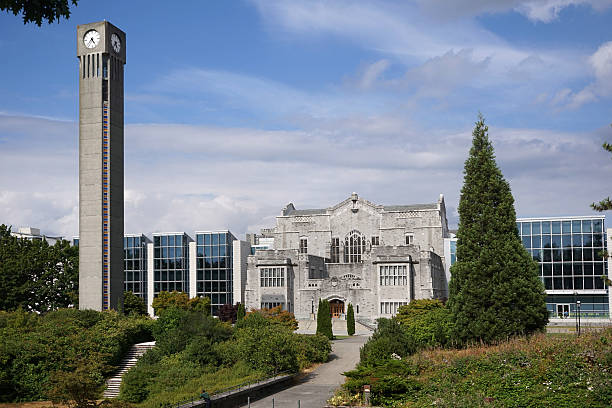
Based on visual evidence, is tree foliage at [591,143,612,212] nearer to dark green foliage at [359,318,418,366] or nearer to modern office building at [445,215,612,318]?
dark green foliage at [359,318,418,366]

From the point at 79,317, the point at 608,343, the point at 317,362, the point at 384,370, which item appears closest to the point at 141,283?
the point at 79,317

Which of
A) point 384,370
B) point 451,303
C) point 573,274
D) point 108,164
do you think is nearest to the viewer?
point 384,370

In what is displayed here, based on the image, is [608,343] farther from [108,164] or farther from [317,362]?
[108,164]

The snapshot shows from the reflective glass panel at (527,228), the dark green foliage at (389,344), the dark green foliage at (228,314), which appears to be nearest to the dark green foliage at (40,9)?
the dark green foliage at (389,344)

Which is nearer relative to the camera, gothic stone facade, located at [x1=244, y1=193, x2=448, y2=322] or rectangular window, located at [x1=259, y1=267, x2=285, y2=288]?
gothic stone facade, located at [x1=244, y1=193, x2=448, y2=322]

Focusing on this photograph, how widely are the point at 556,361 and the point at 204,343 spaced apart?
18.2 meters

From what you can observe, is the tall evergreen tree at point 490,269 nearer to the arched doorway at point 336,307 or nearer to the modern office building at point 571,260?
the modern office building at point 571,260

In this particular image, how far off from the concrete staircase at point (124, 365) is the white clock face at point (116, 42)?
22.9 meters

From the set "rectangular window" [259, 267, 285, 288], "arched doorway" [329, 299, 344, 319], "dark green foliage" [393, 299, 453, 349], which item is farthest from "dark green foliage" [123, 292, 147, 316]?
"dark green foliage" [393, 299, 453, 349]

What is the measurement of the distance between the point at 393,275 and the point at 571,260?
19.1 meters

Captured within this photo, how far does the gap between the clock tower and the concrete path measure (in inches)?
712

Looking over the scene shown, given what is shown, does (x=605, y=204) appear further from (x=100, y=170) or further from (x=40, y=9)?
(x=100, y=170)

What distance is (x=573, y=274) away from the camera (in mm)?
69438

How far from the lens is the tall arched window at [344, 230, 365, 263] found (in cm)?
8262
